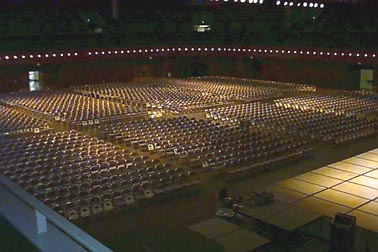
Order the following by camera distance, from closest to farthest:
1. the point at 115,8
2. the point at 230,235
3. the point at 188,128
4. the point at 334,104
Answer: the point at 230,235
the point at 188,128
the point at 334,104
the point at 115,8

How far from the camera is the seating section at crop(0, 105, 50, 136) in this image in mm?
16672

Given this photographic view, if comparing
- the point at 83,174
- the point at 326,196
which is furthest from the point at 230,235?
the point at 83,174

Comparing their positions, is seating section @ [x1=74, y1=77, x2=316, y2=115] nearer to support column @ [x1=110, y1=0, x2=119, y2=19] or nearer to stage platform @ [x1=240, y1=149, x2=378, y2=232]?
support column @ [x1=110, y1=0, x2=119, y2=19]

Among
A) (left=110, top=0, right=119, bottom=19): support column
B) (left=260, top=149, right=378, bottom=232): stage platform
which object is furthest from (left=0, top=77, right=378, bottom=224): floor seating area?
(left=110, top=0, right=119, bottom=19): support column

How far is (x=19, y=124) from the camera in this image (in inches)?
692

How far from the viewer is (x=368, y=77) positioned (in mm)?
31094

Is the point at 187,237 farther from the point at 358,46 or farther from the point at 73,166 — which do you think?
the point at 358,46

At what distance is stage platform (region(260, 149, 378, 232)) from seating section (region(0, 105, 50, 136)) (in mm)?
9929

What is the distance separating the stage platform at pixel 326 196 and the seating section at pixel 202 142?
204 cm

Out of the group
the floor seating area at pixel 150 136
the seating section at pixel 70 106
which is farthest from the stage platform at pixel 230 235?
the seating section at pixel 70 106

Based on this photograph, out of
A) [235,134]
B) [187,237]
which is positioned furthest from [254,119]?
[187,237]

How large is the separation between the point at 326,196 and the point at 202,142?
5.60 metres

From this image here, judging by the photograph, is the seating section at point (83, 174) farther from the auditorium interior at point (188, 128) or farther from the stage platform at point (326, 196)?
the stage platform at point (326, 196)

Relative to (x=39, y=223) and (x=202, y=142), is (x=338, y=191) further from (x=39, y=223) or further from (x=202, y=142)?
(x=39, y=223)
